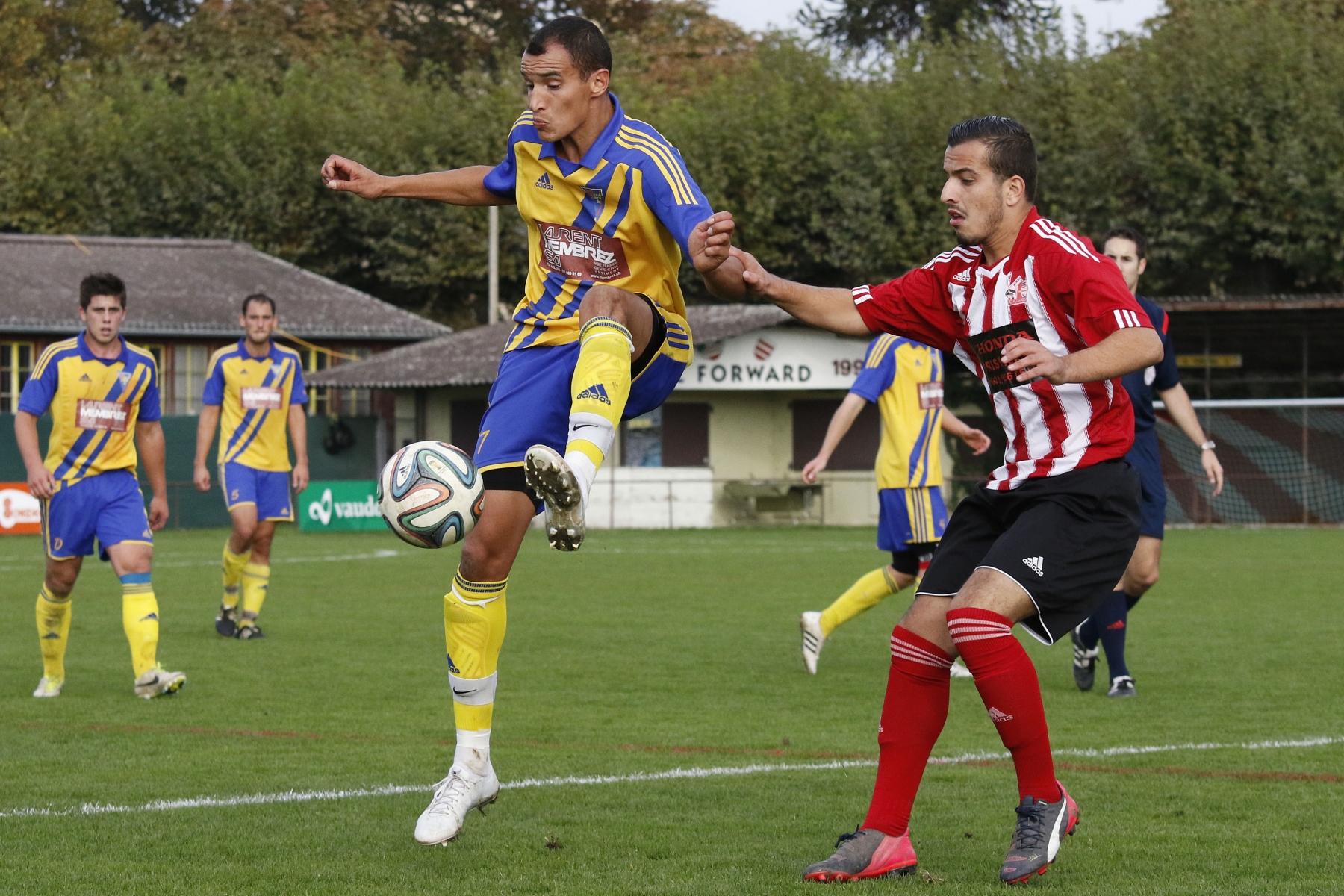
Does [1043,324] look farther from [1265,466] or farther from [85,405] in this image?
[1265,466]

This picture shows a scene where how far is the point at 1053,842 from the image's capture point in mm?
4605

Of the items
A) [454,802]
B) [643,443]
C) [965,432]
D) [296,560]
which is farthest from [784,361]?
[454,802]

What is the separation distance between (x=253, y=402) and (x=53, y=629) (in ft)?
12.7

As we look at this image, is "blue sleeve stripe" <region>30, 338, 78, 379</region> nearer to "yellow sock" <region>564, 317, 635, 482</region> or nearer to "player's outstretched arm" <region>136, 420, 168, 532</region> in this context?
"player's outstretched arm" <region>136, 420, 168, 532</region>

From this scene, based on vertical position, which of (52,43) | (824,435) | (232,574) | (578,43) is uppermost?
(52,43)

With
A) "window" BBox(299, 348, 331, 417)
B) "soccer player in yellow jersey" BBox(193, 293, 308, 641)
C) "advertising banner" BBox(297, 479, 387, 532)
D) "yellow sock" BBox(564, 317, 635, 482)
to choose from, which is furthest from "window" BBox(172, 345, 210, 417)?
"yellow sock" BBox(564, 317, 635, 482)

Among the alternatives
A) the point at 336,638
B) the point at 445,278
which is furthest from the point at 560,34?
the point at 445,278

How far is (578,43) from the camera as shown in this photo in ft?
17.6

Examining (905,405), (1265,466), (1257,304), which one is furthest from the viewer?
(1257,304)

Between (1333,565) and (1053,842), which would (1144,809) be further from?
(1333,565)

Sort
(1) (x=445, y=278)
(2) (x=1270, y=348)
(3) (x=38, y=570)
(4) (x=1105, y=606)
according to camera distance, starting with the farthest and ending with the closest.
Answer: (1) (x=445, y=278) → (2) (x=1270, y=348) → (3) (x=38, y=570) → (4) (x=1105, y=606)

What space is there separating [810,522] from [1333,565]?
13470 mm

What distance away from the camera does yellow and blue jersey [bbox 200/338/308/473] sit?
12.6 metres

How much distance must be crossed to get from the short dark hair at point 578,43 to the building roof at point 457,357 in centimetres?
2415
